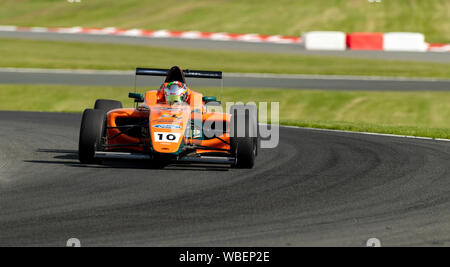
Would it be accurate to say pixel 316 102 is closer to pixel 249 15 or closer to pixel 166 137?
pixel 166 137

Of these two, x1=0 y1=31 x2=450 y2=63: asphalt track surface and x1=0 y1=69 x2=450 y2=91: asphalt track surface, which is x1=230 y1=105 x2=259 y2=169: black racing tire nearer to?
x1=0 y1=69 x2=450 y2=91: asphalt track surface

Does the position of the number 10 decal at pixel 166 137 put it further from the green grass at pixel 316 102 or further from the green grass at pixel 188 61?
the green grass at pixel 188 61

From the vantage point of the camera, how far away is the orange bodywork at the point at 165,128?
10.7 m

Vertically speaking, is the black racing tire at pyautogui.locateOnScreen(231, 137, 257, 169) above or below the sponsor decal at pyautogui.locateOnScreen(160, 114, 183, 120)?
below

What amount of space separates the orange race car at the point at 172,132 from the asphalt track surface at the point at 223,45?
93.2 feet

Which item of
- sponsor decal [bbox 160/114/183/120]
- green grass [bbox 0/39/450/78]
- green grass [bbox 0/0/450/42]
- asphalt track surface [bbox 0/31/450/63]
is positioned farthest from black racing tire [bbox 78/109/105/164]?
green grass [bbox 0/0/450/42]

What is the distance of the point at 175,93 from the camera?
12.1m

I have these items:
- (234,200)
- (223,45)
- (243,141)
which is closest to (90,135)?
(243,141)

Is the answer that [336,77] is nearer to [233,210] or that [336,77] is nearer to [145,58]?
[145,58]

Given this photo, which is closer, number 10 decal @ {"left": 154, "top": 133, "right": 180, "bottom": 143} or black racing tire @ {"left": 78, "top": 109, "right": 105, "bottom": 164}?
number 10 decal @ {"left": 154, "top": 133, "right": 180, "bottom": 143}

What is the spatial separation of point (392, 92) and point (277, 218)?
19.3 meters

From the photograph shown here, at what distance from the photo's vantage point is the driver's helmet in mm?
12125

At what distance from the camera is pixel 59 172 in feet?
34.4
